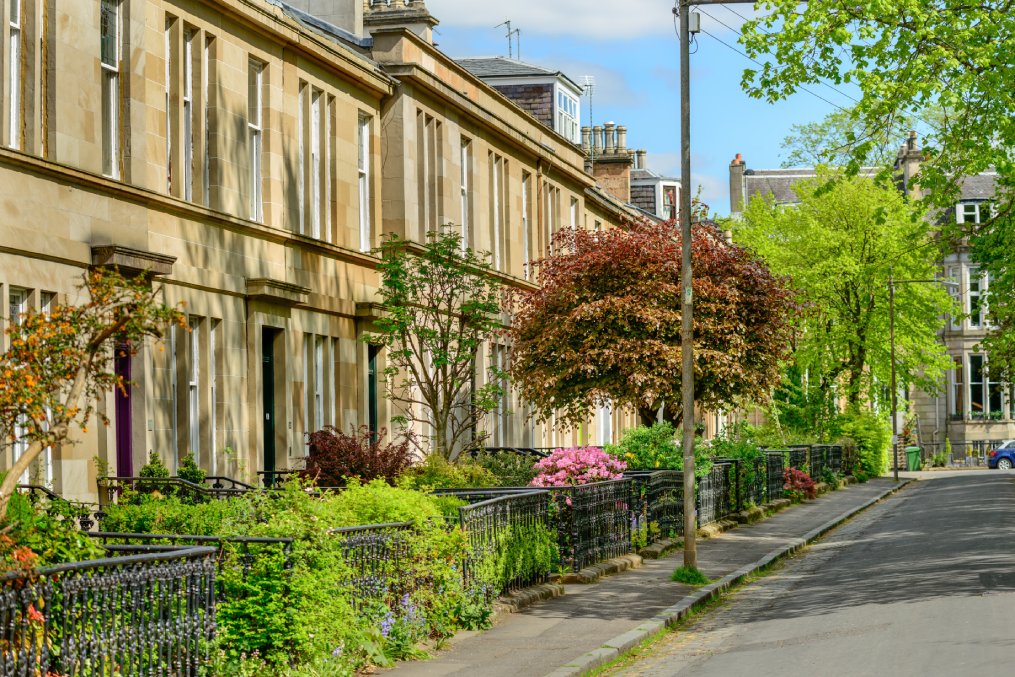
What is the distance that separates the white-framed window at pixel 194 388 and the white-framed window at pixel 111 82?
3030 millimetres

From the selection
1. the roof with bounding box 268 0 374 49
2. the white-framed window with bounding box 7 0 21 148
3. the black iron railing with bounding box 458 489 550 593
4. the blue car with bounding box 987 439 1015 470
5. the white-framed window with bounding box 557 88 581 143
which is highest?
the white-framed window with bounding box 557 88 581 143

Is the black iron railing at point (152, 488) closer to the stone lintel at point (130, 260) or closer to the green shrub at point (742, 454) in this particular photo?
the stone lintel at point (130, 260)

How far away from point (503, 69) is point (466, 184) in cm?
1566

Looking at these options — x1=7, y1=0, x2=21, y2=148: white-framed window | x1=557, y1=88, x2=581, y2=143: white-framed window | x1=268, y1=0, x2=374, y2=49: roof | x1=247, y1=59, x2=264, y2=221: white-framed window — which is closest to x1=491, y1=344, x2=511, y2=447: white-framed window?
x1=268, y1=0, x2=374, y2=49: roof

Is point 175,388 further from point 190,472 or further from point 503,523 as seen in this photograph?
point 503,523

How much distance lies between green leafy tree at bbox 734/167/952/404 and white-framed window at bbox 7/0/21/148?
39552mm

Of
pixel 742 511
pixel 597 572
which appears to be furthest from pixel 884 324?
pixel 597 572

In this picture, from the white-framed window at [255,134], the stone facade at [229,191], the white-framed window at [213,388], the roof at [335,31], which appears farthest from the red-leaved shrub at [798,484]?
the white-framed window at [213,388]

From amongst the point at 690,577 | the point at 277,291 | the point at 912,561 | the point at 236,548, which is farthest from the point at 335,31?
the point at 236,548

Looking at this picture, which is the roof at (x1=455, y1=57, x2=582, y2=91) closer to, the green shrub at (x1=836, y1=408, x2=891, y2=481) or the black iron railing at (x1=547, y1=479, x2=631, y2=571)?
the green shrub at (x1=836, y1=408, x2=891, y2=481)

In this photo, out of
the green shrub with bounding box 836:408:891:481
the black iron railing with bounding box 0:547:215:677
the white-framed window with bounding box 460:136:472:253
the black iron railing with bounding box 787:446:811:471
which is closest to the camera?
the black iron railing with bounding box 0:547:215:677

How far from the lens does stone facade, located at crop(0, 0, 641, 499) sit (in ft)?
60.8

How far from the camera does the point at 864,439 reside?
5788cm

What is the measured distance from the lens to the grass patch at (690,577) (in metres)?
18.5
